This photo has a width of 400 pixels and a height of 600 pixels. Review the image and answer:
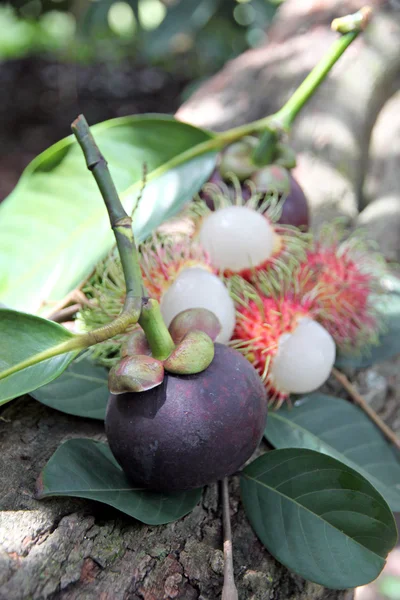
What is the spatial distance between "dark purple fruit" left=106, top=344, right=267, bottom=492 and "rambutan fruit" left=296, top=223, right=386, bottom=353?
28 centimetres

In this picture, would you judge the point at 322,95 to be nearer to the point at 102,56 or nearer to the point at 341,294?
the point at 341,294

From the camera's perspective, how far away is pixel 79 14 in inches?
95.0

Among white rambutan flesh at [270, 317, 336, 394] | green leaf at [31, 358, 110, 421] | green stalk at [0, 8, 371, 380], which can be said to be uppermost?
green stalk at [0, 8, 371, 380]

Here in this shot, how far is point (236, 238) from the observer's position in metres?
0.79

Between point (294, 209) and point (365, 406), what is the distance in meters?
0.31

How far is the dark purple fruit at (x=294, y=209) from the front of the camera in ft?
2.95

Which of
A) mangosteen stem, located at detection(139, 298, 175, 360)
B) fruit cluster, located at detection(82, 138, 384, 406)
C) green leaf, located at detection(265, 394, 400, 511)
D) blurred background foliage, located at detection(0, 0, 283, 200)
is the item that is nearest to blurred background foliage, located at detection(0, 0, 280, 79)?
blurred background foliage, located at detection(0, 0, 283, 200)

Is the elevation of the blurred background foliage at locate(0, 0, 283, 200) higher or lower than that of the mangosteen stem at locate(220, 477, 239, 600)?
higher

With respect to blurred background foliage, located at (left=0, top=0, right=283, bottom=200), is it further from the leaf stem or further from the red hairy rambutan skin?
the red hairy rambutan skin

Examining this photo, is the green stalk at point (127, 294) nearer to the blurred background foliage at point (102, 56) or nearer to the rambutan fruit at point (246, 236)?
the rambutan fruit at point (246, 236)

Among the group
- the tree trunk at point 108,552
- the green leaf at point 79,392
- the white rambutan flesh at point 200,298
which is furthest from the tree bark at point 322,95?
the tree trunk at point 108,552

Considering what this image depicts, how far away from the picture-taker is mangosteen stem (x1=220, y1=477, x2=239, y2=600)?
20.7 inches

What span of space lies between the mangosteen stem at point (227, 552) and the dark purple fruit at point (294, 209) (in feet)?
1.34

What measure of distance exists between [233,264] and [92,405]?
0.27 m
